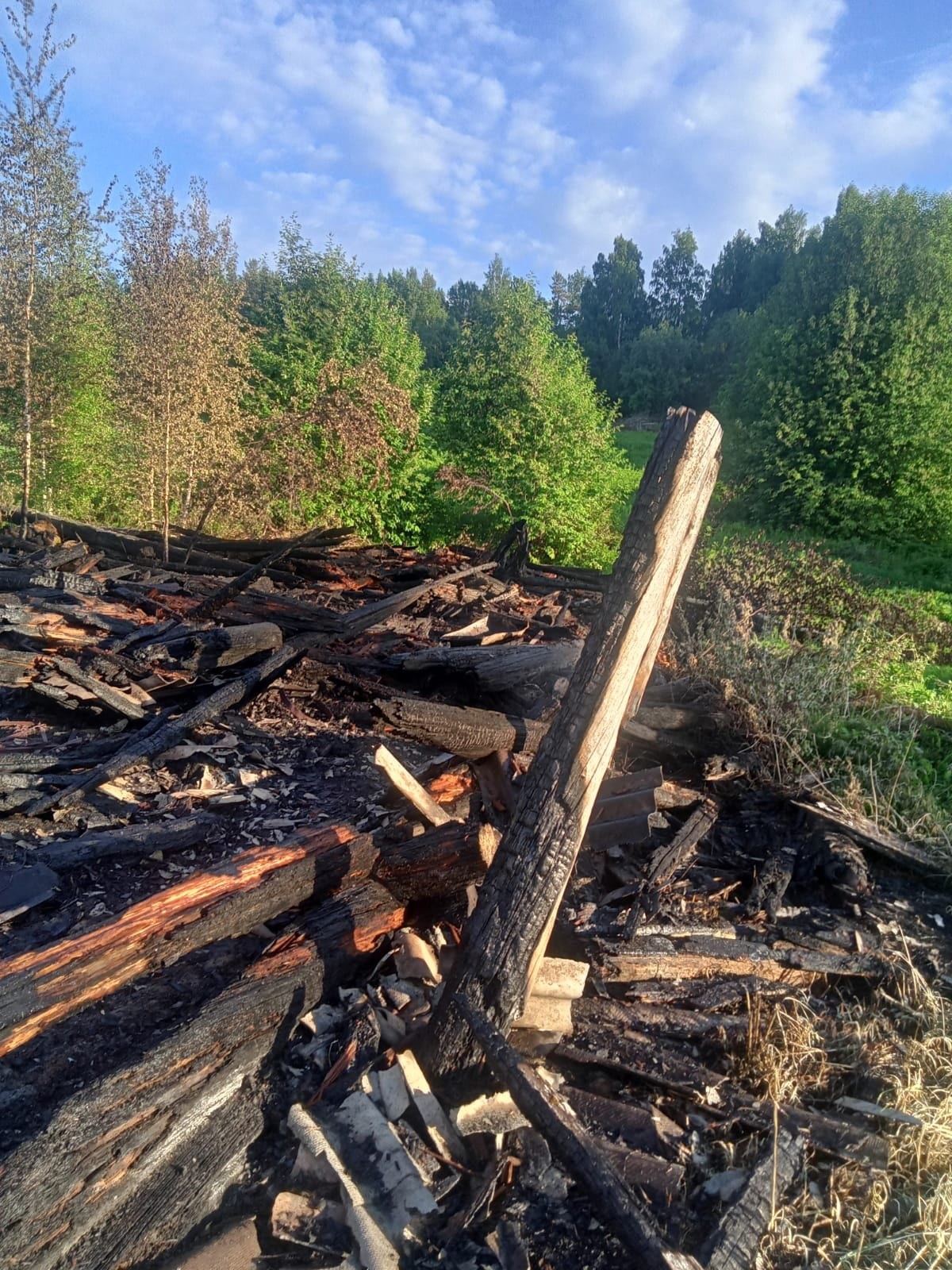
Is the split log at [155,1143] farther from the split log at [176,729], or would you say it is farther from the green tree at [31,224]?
the green tree at [31,224]

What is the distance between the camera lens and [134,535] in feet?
45.3

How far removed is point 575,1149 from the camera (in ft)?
8.24

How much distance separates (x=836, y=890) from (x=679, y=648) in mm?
3126

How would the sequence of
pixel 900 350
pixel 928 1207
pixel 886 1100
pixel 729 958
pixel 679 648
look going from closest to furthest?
pixel 928 1207 → pixel 886 1100 → pixel 729 958 → pixel 679 648 → pixel 900 350

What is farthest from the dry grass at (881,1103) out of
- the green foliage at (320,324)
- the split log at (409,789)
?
the green foliage at (320,324)

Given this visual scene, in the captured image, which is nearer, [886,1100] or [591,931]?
[886,1100]

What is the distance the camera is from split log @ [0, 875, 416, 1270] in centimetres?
228

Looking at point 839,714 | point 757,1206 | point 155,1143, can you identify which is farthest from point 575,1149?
point 839,714

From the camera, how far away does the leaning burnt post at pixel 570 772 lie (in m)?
2.96

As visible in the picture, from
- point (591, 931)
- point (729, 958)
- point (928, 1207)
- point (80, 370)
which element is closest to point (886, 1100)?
point (928, 1207)

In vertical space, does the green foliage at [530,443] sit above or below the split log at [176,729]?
above

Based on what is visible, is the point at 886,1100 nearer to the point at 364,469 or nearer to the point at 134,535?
the point at 134,535

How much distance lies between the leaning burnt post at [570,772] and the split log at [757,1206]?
989 millimetres

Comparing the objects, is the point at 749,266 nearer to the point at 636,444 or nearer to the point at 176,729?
the point at 636,444
